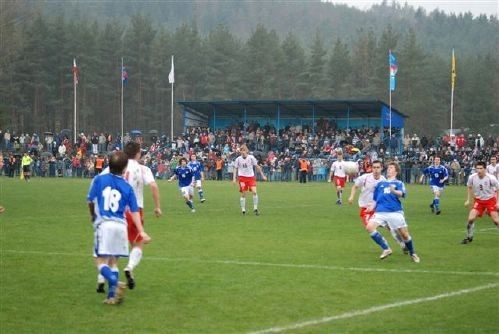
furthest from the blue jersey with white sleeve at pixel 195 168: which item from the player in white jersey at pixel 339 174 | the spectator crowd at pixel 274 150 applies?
the spectator crowd at pixel 274 150

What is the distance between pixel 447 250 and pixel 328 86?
88.9 metres

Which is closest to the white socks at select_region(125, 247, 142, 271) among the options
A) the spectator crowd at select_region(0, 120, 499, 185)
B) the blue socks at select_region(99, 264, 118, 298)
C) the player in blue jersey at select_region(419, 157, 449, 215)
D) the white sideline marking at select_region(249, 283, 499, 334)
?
the blue socks at select_region(99, 264, 118, 298)

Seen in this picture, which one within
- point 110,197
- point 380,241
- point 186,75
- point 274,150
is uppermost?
point 186,75

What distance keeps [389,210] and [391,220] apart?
0.21 m

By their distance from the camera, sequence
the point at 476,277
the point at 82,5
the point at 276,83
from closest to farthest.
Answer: the point at 476,277 → the point at 276,83 → the point at 82,5

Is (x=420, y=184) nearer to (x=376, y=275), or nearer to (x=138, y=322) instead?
(x=376, y=275)

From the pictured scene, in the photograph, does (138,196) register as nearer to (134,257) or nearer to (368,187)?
(134,257)

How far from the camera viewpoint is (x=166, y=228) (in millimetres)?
22844

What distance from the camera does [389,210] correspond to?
54.6 feet

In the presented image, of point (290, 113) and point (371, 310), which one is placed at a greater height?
point (290, 113)

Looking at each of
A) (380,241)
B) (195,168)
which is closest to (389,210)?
(380,241)

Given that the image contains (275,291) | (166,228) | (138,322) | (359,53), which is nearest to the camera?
(138,322)

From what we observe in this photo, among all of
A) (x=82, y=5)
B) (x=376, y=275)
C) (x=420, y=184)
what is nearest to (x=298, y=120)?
(x=420, y=184)

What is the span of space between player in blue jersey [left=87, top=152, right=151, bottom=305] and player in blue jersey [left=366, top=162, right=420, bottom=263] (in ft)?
20.6
